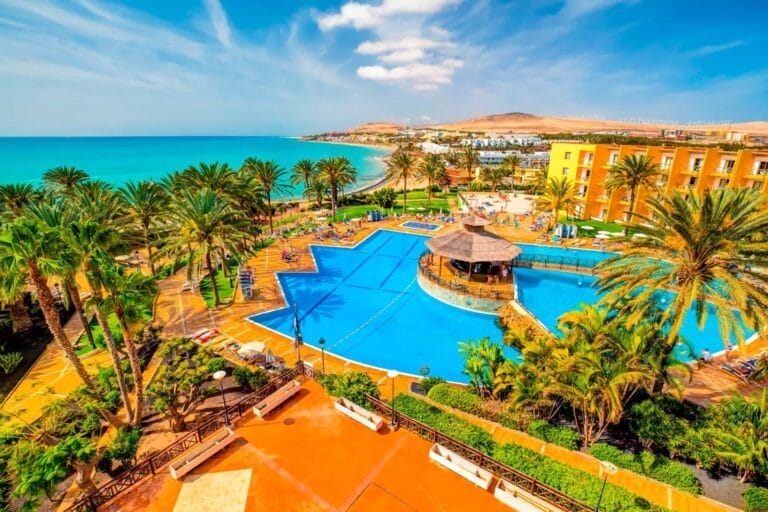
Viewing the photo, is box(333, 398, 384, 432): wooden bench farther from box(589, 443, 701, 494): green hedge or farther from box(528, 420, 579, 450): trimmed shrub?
box(589, 443, 701, 494): green hedge

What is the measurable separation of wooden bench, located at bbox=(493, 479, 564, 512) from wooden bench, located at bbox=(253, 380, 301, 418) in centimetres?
791

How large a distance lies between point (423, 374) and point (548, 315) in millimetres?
12086

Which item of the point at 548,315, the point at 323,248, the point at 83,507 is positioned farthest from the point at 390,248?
the point at 83,507

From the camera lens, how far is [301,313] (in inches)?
979

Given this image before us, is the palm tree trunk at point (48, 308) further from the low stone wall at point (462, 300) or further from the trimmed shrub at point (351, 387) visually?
the low stone wall at point (462, 300)

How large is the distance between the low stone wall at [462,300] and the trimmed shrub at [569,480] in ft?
43.8

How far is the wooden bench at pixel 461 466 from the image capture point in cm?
1015

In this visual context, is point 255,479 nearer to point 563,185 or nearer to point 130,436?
point 130,436

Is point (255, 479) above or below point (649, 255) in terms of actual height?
below

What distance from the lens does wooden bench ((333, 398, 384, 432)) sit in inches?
485

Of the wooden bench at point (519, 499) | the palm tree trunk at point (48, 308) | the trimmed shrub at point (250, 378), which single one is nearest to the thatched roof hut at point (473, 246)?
the trimmed shrub at point (250, 378)

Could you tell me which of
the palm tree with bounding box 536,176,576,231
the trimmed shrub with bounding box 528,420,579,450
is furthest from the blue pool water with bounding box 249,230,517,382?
the palm tree with bounding box 536,176,576,231

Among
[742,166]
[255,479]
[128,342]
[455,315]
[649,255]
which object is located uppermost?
[742,166]

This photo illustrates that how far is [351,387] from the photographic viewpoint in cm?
1401
